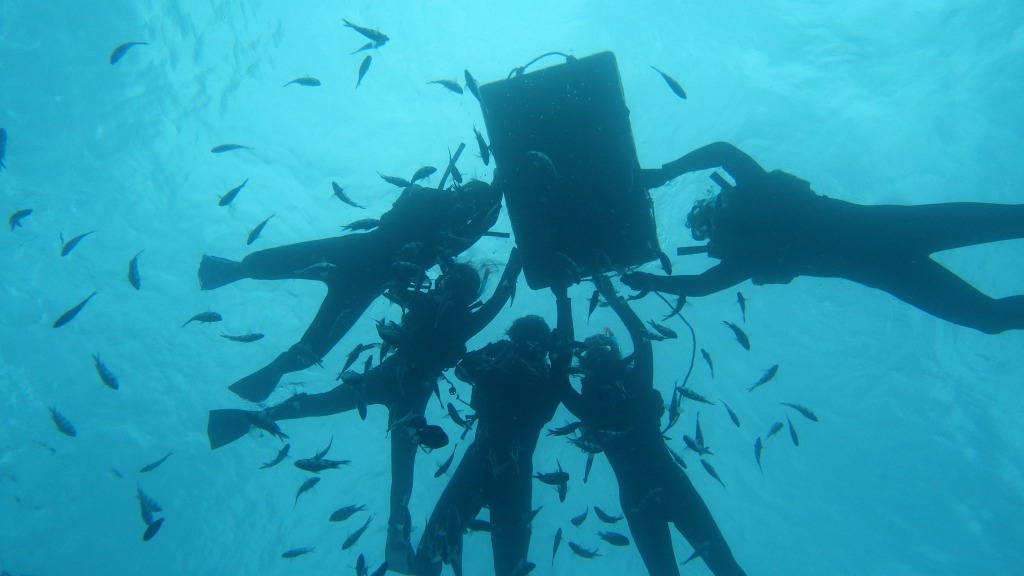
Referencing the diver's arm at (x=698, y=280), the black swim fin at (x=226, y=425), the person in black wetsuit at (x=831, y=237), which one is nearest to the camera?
the person in black wetsuit at (x=831, y=237)

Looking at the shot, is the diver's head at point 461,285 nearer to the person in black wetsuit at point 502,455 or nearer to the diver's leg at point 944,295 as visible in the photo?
the person in black wetsuit at point 502,455

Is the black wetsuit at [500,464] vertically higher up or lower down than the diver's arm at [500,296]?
lower down

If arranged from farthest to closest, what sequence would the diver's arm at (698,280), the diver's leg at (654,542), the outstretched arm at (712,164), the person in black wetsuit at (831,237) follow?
the diver's leg at (654,542)
the diver's arm at (698,280)
the outstretched arm at (712,164)
the person in black wetsuit at (831,237)

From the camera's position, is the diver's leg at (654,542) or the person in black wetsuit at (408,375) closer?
the person in black wetsuit at (408,375)

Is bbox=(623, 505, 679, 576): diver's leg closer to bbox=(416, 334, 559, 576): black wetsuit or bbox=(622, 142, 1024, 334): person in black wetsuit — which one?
bbox=(416, 334, 559, 576): black wetsuit

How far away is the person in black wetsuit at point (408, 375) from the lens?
6320 millimetres

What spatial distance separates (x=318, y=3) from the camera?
14.2 m

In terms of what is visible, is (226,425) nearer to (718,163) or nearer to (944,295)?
(718,163)

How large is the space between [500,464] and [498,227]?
9242mm

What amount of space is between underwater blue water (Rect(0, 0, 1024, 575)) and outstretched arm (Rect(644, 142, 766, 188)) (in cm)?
813

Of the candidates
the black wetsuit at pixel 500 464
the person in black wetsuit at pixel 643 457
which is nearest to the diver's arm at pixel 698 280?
the person in black wetsuit at pixel 643 457

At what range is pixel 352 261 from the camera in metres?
6.97

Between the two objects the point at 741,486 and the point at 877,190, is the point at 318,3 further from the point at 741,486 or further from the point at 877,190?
the point at 741,486

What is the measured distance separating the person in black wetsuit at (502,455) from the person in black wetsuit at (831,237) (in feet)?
5.64
